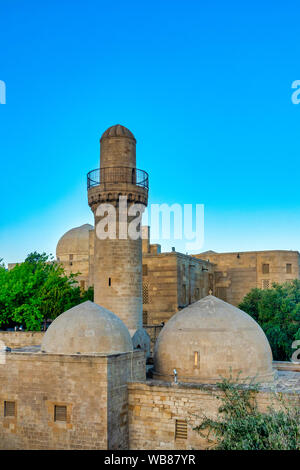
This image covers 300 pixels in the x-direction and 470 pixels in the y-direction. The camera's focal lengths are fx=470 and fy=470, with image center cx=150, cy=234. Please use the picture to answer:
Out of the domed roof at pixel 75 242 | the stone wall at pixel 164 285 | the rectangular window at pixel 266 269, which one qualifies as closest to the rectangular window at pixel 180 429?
the stone wall at pixel 164 285

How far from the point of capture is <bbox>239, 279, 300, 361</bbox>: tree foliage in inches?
988

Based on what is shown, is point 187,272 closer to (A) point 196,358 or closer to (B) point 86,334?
(A) point 196,358

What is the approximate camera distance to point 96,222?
20234 millimetres

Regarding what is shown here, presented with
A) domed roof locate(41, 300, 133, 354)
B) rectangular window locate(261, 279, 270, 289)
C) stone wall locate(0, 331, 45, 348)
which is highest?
rectangular window locate(261, 279, 270, 289)

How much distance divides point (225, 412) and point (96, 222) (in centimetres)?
1020

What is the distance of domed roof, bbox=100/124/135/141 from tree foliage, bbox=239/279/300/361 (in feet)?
42.9

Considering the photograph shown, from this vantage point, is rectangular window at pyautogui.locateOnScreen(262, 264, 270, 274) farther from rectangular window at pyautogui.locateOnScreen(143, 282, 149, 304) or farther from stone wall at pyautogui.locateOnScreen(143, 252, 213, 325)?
rectangular window at pyautogui.locateOnScreen(143, 282, 149, 304)

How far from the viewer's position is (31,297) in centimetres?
2591

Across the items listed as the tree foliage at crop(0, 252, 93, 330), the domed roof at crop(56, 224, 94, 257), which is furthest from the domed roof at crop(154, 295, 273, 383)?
the domed roof at crop(56, 224, 94, 257)

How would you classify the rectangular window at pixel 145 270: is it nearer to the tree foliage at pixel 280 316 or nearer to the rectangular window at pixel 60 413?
the tree foliage at pixel 280 316

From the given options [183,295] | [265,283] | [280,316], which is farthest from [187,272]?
[265,283]
